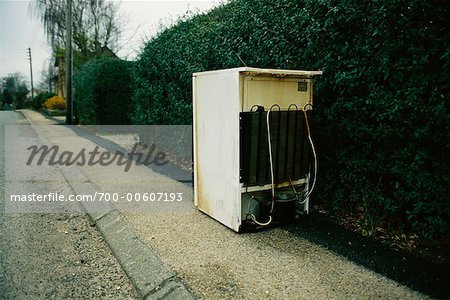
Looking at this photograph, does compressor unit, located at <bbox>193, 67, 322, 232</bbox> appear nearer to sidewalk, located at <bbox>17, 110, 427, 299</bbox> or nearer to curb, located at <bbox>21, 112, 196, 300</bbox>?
sidewalk, located at <bbox>17, 110, 427, 299</bbox>

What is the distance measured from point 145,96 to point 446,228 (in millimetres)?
6940

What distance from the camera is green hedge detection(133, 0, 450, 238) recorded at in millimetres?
2791

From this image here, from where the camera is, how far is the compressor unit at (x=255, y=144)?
334cm

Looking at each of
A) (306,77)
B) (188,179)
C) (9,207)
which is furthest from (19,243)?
(306,77)

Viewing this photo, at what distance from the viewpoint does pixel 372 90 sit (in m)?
3.26

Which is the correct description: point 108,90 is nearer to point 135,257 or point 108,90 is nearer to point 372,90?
point 135,257

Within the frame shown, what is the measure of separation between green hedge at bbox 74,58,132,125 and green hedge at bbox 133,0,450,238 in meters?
9.89

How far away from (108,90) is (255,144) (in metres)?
11.9

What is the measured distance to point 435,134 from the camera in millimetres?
2762

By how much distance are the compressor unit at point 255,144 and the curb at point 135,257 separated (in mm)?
950

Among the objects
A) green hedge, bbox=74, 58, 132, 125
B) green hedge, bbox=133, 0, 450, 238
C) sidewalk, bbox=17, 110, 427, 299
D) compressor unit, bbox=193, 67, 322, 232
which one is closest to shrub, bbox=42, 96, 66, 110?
green hedge, bbox=74, 58, 132, 125

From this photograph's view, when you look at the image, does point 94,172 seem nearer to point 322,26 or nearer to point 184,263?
point 184,263

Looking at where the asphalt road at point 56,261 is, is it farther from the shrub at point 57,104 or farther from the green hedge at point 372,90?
the shrub at point 57,104

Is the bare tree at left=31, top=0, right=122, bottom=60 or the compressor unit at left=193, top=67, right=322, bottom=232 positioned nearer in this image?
the compressor unit at left=193, top=67, right=322, bottom=232
